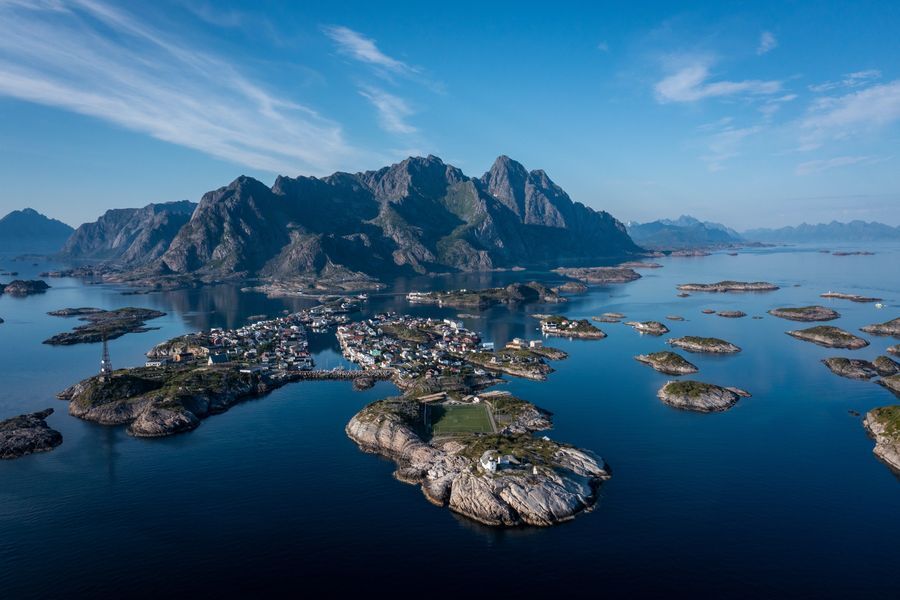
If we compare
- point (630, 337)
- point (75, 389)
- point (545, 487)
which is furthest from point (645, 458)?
point (75, 389)

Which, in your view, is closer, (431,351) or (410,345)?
(431,351)

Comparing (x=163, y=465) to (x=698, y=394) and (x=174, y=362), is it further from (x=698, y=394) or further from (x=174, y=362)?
(x=698, y=394)

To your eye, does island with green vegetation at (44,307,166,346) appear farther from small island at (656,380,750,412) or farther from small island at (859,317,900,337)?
small island at (859,317,900,337)

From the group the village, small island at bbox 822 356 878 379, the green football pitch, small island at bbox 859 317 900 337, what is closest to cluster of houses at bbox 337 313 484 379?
the village

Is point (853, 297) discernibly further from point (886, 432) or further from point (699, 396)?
point (886, 432)

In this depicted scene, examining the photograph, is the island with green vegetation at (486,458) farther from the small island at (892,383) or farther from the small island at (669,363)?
the small island at (892,383)

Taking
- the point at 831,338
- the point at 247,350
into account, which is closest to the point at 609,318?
the point at 831,338
